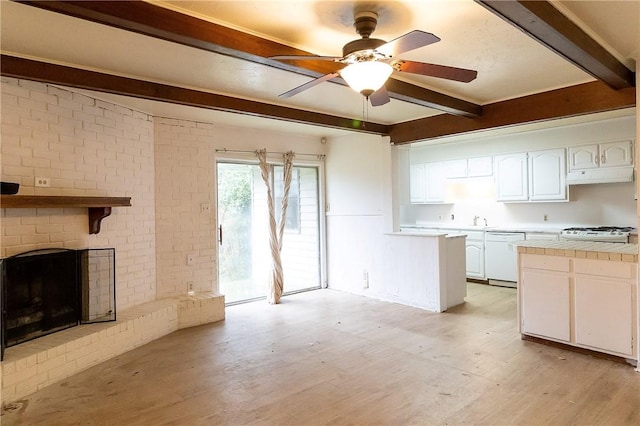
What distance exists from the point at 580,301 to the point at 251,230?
4013 mm

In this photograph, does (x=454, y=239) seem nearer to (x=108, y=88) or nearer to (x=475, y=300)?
(x=475, y=300)

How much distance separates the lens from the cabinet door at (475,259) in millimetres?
6543

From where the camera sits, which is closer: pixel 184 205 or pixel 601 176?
pixel 184 205

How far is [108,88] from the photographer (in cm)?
318

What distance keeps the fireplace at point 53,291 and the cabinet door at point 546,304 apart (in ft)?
13.3

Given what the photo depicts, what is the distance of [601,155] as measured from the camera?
18.1 ft

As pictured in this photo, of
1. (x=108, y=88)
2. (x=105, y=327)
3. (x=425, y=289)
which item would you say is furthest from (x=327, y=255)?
(x=108, y=88)

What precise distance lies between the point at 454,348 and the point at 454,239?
188 centimetres

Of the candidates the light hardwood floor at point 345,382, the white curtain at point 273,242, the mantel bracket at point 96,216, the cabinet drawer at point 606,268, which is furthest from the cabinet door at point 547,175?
the mantel bracket at point 96,216

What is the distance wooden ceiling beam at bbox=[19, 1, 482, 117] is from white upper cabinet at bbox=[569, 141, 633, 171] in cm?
461

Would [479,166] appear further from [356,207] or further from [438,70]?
[438,70]

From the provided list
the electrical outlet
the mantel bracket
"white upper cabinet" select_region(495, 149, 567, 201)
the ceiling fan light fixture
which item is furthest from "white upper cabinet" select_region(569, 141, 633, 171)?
the electrical outlet

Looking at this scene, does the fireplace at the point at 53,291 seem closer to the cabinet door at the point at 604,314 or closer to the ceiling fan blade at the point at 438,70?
the ceiling fan blade at the point at 438,70

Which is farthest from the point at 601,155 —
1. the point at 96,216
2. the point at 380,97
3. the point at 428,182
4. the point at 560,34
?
the point at 96,216
